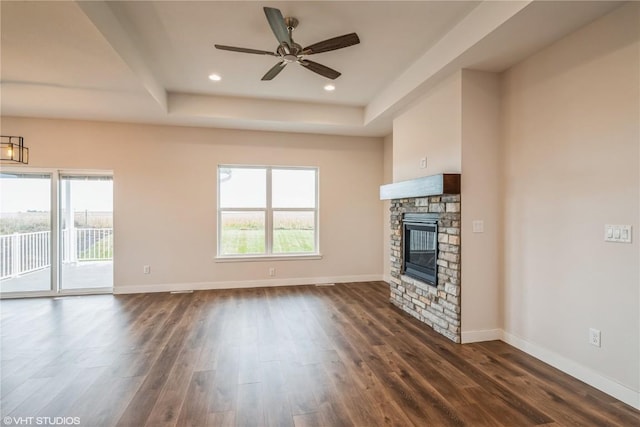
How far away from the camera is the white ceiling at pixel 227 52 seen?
239cm

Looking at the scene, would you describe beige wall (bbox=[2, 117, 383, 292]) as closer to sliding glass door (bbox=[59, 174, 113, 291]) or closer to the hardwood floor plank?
sliding glass door (bbox=[59, 174, 113, 291])

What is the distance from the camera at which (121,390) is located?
7.31ft

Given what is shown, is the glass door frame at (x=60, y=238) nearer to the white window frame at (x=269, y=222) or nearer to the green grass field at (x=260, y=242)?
the white window frame at (x=269, y=222)

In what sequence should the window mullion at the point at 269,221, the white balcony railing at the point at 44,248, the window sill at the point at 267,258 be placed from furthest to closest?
the window mullion at the point at 269,221, the window sill at the point at 267,258, the white balcony railing at the point at 44,248

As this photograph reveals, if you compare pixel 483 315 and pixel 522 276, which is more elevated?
pixel 522 276

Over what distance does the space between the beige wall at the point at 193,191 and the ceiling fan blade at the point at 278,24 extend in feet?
9.67

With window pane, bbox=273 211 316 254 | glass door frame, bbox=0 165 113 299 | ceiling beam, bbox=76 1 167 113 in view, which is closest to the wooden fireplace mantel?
window pane, bbox=273 211 316 254

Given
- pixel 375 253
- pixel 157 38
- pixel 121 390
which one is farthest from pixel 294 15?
pixel 375 253

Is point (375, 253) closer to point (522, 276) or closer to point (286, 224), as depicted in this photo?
point (286, 224)

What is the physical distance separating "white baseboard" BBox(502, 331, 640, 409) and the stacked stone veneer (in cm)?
57

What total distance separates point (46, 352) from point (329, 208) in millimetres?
4162

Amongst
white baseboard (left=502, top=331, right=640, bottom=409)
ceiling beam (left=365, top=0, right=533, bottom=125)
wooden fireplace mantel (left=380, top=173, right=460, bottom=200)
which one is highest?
ceiling beam (left=365, top=0, right=533, bottom=125)

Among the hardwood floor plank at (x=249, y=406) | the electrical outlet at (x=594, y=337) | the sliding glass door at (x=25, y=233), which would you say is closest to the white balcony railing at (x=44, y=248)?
the sliding glass door at (x=25, y=233)

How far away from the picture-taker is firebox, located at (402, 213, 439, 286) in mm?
3490
